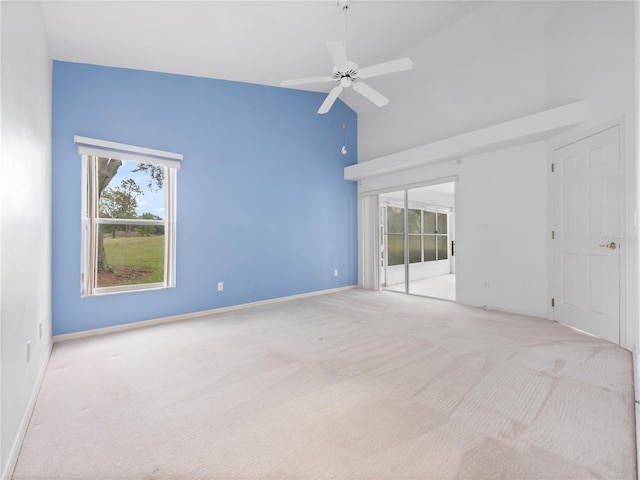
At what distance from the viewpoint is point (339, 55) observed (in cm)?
273

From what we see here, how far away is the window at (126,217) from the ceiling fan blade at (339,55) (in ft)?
7.95

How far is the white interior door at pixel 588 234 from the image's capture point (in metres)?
3.08

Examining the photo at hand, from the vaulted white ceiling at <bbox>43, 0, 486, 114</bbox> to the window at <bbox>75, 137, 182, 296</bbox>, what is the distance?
3.48 ft

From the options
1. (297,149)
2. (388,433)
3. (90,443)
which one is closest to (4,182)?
(90,443)

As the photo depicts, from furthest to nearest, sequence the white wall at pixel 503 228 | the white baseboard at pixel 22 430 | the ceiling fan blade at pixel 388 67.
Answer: the white wall at pixel 503 228 < the ceiling fan blade at pixel 388 67 < the white baseboard at pixel 22 430

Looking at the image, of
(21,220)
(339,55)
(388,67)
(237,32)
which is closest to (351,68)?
(339,55)

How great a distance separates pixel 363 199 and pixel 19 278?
213 inches

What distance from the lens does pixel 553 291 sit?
12.6 feet

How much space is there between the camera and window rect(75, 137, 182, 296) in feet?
11.2

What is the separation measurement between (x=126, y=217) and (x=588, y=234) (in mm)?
5363

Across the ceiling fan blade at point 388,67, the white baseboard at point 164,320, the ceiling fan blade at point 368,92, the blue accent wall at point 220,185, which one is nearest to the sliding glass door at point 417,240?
the blue accent wall at point 220,185

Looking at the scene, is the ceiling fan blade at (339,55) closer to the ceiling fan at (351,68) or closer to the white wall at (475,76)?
the ceiling fan at (351,68)

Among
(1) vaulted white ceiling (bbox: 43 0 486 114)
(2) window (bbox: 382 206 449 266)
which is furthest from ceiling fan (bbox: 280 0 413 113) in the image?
(2) window (bbox: 382 206 449 266)

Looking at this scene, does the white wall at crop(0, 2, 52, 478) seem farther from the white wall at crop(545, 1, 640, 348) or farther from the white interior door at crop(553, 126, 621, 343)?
the white interior door at crop(553, 126, 621, 343)
